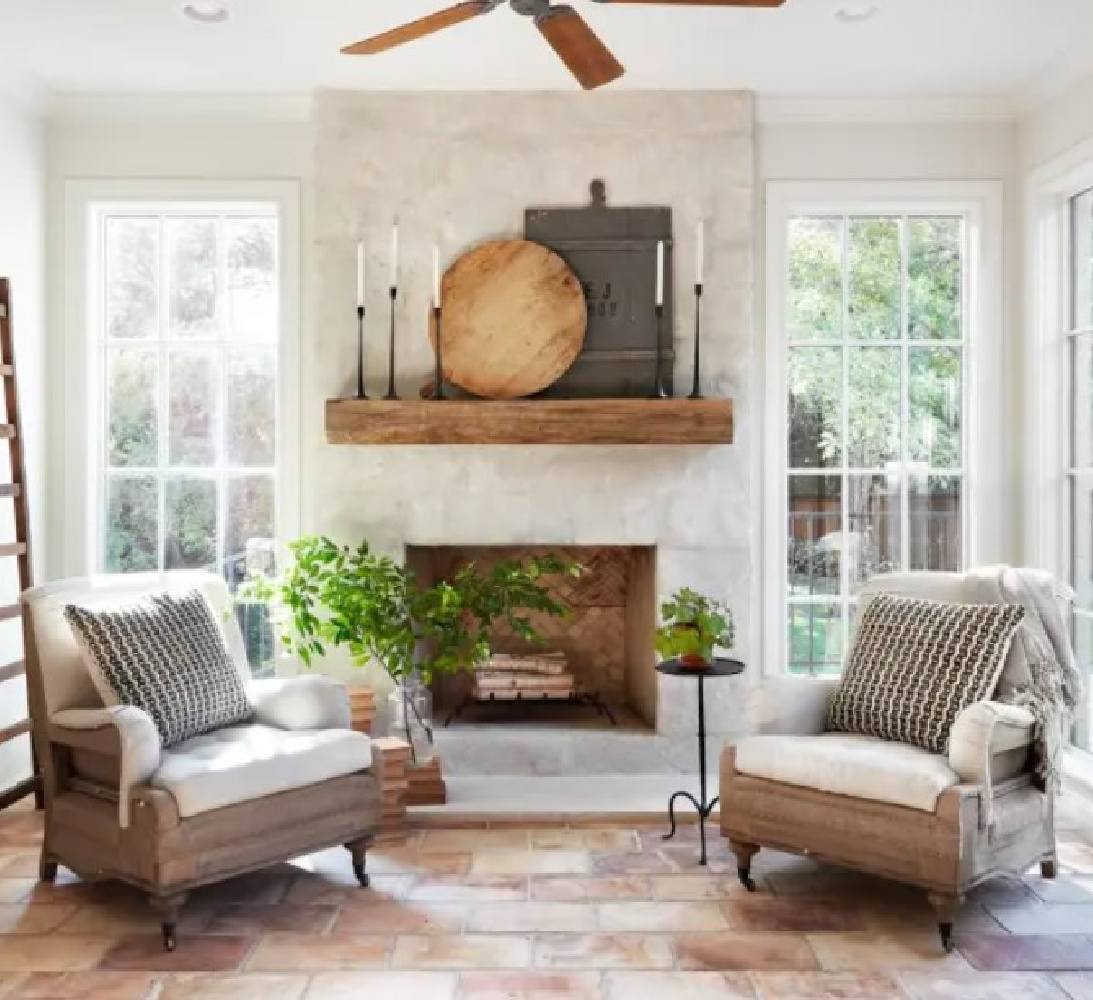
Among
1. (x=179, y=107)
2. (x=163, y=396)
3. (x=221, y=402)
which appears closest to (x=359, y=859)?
(x=221, y=402)

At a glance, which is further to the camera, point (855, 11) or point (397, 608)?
point (397, 608)

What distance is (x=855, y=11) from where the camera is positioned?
12.7 feet

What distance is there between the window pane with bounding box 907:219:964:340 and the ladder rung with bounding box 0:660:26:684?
12.1 ft

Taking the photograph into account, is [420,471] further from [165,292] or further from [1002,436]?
[1002,436]

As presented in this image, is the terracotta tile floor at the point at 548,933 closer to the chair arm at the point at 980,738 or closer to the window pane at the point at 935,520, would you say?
the chair arm at the point at 980,738

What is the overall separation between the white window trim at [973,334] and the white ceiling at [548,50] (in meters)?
0.38

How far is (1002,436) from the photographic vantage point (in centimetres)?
479

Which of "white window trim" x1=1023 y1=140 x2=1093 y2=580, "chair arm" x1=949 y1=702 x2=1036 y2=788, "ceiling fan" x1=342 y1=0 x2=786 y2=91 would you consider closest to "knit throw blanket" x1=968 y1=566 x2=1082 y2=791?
"chair arm" x1=949 y1=702 x2=1036 y2=788

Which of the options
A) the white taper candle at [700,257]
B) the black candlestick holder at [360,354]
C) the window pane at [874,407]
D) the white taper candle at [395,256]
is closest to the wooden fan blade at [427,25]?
the white taper candle at [395,256]

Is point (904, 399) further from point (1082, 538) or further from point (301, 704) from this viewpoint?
point (301, 704)

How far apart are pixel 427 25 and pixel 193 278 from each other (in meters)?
2.31

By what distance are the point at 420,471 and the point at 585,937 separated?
2117mm

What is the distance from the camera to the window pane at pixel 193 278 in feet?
16.0

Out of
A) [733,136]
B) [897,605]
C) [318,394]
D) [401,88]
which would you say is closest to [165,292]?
[318,394]
